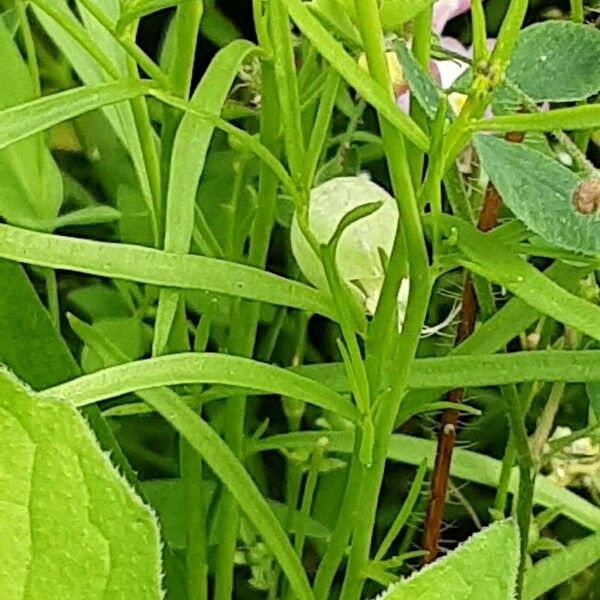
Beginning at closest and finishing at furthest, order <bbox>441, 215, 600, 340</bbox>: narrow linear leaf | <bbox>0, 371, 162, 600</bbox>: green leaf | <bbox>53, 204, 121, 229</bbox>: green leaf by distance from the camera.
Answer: <bbox>0, 371, 162, 600</bbox>: green leaf < <bbox>441, 215, 600, 340</bbox>: narrow linear leaf < <bbox>53, 204, 121, 229</bbox>: green leaf

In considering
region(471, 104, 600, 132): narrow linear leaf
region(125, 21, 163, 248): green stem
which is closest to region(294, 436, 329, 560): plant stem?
region(125, 21, 163, 248): green stem

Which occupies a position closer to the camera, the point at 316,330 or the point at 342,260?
the point at 342,260

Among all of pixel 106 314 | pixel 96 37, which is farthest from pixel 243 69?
pixel 106 314

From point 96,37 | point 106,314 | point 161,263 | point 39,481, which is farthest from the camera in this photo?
point 106,314

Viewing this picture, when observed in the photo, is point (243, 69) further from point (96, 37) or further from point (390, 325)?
point (390, 325)

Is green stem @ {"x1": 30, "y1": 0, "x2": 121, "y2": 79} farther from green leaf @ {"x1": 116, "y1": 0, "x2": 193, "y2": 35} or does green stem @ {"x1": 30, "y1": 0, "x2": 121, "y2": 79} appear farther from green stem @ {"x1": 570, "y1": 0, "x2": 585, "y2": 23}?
green stem @ {"x1": 570, "y1": 0, "x2": 585, "y2": 23}

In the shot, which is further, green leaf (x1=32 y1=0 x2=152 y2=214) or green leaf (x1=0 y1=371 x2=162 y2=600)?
green leaf (x1=32 y1=0 x2=152 y2=214)

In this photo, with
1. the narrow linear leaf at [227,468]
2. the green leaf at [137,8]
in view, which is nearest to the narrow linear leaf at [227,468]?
the narrow linear leaf at [227,468]

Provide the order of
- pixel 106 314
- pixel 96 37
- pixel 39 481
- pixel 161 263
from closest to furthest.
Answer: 1. pixel 39 481
2. pixel 161 263
3. pixel 96 37
4. pixel 106 314
